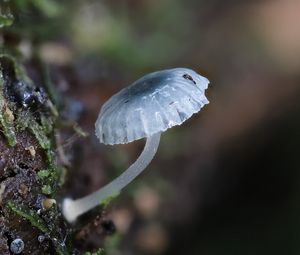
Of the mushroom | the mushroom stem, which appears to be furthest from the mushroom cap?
the mushroom stem

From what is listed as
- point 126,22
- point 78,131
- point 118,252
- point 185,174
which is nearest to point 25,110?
point 78,131

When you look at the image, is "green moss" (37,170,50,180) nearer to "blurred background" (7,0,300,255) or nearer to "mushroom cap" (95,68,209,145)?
"mushroom cap" (95,68,209,145)

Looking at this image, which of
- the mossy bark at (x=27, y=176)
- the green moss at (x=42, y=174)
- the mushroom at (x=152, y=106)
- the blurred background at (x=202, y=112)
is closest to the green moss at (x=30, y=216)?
the mossy bark at (x=27, y=176)

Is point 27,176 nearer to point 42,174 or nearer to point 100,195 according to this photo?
point 42,174

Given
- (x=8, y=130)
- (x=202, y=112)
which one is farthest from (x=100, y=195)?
(x=202, y=112)

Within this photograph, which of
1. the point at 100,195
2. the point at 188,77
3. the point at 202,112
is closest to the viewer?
the point at 188,77

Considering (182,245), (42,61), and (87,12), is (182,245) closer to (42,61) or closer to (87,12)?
(42,61)
